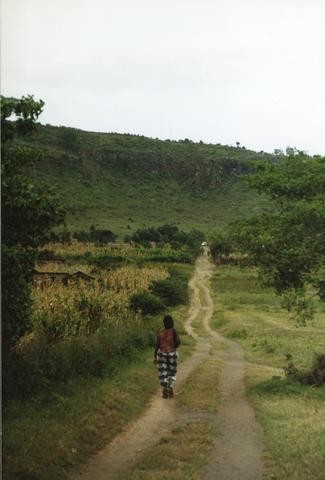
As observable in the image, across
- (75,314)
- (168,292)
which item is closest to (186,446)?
(75,314)

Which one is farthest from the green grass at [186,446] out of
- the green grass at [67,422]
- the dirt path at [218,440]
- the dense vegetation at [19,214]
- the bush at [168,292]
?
the bush at [168,292]

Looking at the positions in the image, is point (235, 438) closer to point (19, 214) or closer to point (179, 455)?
point (179, 455)

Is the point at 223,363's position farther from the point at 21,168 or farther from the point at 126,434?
the point at 21,168

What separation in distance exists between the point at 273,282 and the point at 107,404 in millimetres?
8015

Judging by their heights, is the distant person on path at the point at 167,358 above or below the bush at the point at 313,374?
above

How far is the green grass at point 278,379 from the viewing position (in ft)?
37.8

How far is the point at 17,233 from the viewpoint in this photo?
1284 centimetres

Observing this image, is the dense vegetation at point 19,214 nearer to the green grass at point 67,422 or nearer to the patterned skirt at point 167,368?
the green grass at point 67,422

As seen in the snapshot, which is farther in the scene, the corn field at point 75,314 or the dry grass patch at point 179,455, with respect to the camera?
the corn field at point 75,314

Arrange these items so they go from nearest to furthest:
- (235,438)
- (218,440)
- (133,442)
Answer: (133,442), (218,440), (235,438)

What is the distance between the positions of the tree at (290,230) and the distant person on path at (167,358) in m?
4.30

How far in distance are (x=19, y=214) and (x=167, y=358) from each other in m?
7.01

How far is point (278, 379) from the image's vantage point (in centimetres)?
1975

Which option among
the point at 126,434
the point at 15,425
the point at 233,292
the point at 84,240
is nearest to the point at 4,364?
the point at 15,425
